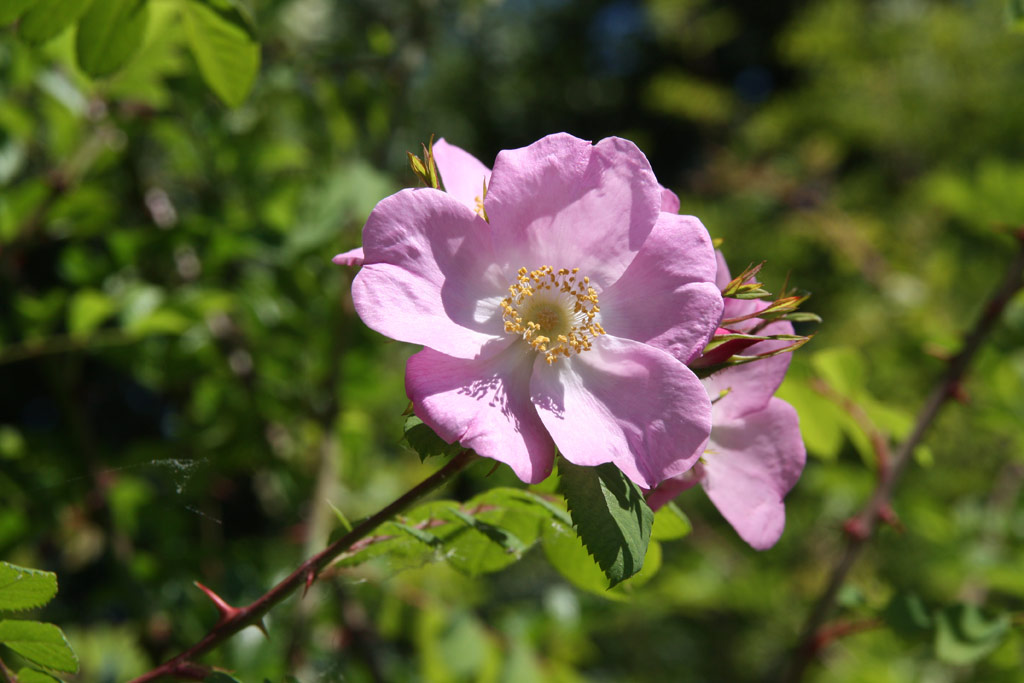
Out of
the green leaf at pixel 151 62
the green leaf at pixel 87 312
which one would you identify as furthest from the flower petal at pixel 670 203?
the green leaf at pixel 87 312

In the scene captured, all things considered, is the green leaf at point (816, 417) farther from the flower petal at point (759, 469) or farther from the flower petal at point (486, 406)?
the flower petal at point (486, 406)

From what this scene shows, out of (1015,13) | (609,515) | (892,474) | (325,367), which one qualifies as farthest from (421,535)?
(325,367)

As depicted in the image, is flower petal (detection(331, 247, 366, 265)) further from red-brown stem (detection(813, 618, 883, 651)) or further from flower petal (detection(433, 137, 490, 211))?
red-brown stem (detection(813, 618, 883, 651))

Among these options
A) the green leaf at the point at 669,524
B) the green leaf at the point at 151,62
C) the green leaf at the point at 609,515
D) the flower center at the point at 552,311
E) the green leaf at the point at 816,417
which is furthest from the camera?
the green leaf at the point at 151,62

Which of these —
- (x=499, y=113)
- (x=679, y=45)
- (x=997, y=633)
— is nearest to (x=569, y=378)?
(x=997, y=633)

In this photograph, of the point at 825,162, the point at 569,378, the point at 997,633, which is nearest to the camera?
the point at 569,378

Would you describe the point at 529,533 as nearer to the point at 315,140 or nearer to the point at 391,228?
the point at 391,228
